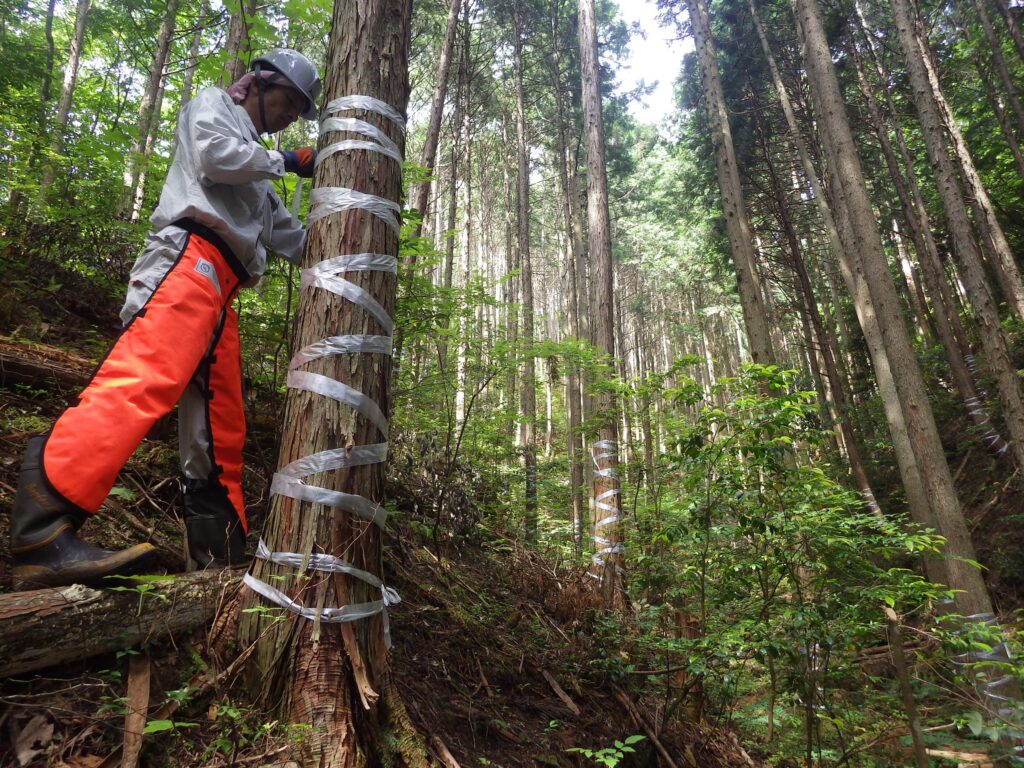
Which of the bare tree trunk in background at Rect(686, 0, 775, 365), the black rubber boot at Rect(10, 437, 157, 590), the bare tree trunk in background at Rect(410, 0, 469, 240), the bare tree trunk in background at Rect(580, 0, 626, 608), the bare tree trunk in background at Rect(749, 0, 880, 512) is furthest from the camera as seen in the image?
the bare tree trunk in background at Rect(749, 0, 880, 512)

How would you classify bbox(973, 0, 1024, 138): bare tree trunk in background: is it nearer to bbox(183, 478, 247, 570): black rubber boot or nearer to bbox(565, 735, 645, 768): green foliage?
bbox(565, 735, 645, 768): green foliage

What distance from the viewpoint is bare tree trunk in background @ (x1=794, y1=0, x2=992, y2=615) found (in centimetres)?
645

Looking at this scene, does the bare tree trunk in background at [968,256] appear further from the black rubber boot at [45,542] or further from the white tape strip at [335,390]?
the black rubber boot at [45,542]

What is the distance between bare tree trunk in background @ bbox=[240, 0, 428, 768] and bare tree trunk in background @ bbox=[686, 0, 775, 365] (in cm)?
699

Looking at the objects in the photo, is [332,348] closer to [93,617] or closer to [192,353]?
[192,353]

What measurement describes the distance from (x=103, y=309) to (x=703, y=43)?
33.4 ft

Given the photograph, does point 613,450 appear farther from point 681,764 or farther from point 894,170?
point 894,170

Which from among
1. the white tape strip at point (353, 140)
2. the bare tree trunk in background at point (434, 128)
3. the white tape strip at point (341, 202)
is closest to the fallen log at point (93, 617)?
the white tape strip at point (341, 202)

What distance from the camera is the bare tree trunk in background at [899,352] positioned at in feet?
21.2

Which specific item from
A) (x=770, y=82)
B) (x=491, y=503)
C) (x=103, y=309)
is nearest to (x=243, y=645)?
(x=103, y=309)

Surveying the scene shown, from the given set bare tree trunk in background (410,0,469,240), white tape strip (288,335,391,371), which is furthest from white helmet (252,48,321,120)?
bare tree trunk in background (410,0,469,240)

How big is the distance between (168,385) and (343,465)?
26.3 inches

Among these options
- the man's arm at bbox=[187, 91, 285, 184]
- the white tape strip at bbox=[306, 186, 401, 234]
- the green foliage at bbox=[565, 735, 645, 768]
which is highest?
the man's arm at bbox=[187, 91, 285, 184]

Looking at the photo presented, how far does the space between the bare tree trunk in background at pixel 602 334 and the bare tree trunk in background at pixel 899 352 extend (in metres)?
3.45
